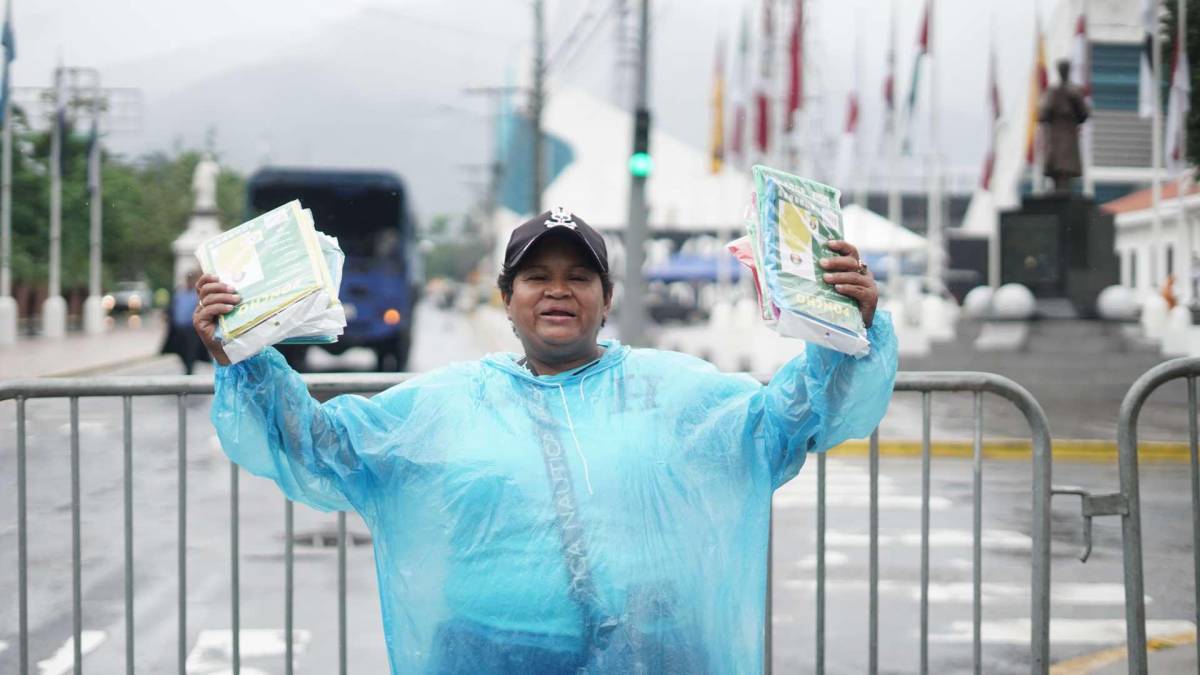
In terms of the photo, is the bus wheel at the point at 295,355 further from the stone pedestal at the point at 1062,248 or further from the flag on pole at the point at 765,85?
the stone pedestal at the point at 1062,248

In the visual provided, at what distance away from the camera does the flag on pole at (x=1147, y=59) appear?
2095 cm

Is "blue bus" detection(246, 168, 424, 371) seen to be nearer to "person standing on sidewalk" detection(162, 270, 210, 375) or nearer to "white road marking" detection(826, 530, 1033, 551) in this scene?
"person standing on sidewalk" detection(162, 270, 210, 375)

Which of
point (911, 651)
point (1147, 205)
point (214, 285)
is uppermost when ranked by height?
point (1147, 205)

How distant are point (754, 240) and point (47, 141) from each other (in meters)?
37.8

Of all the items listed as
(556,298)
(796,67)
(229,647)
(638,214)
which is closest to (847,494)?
(229,647)

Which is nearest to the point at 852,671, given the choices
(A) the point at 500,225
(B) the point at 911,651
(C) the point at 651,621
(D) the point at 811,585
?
(B) the point at 911,651

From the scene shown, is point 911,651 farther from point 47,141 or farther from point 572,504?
point 47,141

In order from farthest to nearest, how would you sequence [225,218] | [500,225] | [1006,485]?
1. [500,225]
2. [225,218]
3. [1006,485]

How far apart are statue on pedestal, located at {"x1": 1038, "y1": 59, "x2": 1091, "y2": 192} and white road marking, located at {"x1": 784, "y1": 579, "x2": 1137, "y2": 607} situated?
14556mm

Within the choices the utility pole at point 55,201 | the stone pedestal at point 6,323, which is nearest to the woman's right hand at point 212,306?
the stone pedestal at point 6,323

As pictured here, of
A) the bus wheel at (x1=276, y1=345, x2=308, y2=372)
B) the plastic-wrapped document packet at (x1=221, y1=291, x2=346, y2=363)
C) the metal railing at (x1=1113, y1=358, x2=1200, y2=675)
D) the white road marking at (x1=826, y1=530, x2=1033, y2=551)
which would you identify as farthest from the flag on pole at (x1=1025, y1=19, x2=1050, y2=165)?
the plastic-wrapped document packet at (x1=221, y1=291, x2=346, y2=363)

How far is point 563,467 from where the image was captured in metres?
2.60

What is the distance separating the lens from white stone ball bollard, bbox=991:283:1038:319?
20.8m

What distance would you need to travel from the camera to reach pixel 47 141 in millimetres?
36812
